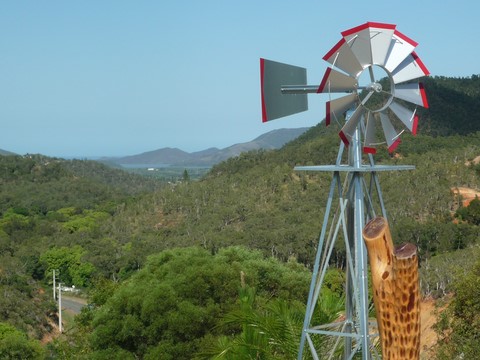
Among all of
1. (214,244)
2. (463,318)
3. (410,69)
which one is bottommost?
(214,244)

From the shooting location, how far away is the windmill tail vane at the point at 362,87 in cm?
591

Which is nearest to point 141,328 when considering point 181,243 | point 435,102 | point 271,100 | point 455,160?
point 271,100

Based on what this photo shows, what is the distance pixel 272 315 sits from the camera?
301 inches

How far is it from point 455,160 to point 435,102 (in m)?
27.8

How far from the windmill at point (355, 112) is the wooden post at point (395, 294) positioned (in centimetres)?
167

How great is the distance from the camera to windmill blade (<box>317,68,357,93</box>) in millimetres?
5910

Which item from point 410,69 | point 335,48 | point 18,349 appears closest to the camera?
point 335,48

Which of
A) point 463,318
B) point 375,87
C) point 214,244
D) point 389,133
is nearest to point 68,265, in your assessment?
point 214,244

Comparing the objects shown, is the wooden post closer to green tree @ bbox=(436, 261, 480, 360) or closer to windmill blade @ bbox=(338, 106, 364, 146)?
windmill blade @ bbox=(338, 106, 364, 146)

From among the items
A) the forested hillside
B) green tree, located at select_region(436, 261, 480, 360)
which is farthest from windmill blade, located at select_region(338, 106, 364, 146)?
green tree, located at select_region(436, 261, 480, 360)

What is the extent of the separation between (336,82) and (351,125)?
388mm

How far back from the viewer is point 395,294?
13.2 feet

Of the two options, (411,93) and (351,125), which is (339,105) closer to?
(351,125)

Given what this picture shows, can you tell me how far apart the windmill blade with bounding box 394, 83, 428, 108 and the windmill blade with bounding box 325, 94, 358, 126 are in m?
0.46
